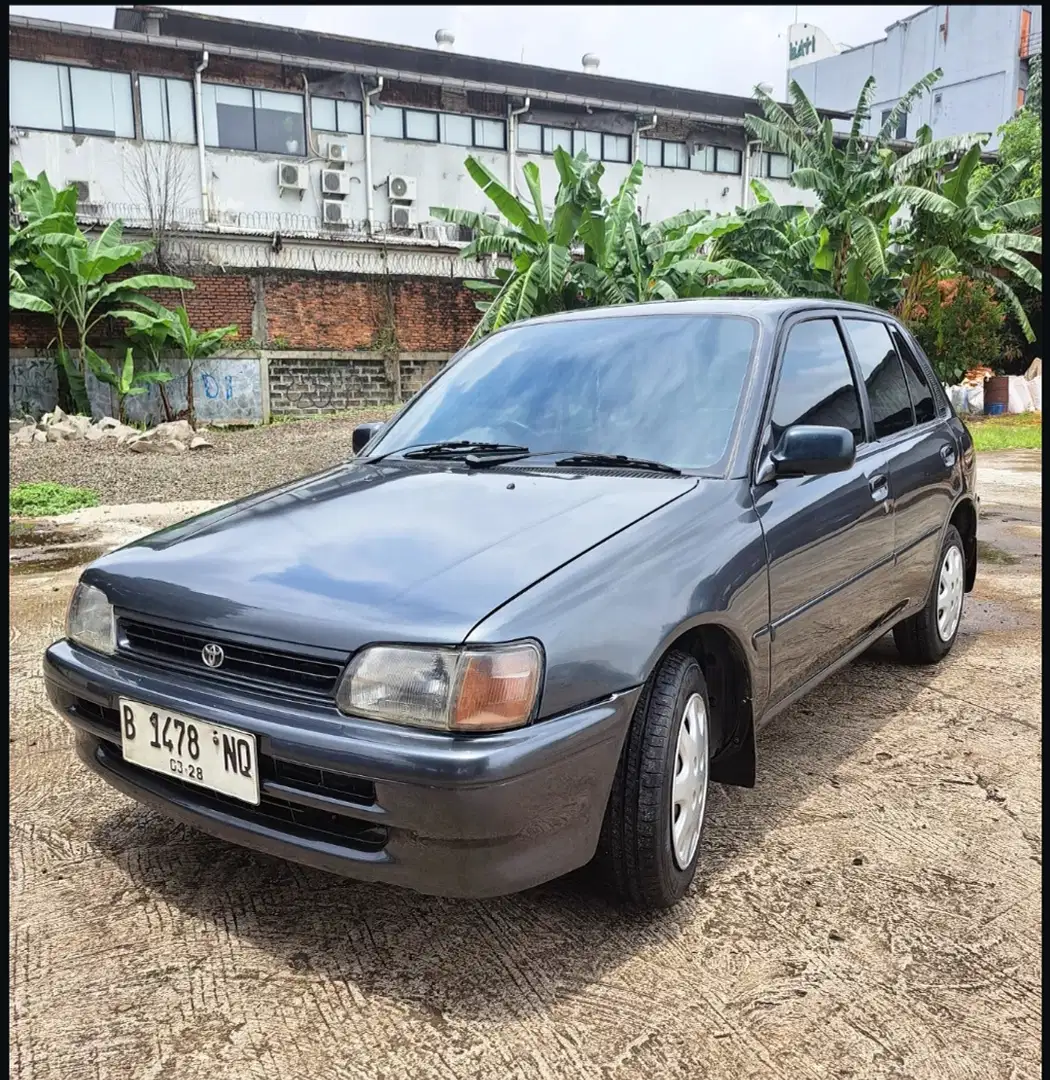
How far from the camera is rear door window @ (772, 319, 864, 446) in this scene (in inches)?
133

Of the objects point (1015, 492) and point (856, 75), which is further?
point (856, 75)

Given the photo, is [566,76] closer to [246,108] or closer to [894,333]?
[246,108]

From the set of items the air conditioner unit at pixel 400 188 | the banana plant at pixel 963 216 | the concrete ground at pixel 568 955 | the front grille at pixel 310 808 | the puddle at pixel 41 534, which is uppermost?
the air conditioner unit at pixel 400 188

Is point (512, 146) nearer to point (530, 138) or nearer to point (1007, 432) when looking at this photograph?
point (530, 138)

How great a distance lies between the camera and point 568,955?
2426 mm

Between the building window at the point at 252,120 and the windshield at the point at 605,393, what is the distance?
1007 inches

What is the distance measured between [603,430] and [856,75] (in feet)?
162

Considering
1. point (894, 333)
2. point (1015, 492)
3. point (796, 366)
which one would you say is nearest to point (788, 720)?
point (796, 366)

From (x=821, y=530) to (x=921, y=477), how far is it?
46.9 inches

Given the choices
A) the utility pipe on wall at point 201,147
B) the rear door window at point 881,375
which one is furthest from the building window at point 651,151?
the rear door window at point 881,375

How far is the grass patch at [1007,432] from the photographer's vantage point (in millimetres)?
16734

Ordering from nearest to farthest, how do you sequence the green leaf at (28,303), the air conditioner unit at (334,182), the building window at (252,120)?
1. the green leaf at (28,303)
2. the building window at (252,120)
3. the air conditioner unit at (334,182)

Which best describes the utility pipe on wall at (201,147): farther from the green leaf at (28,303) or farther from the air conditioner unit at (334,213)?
the green leaf at (28,303)

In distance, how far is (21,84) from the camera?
78.2ft
